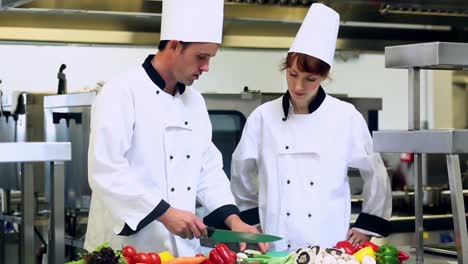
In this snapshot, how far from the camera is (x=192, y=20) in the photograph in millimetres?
2205

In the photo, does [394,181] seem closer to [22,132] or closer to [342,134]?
[22,132]

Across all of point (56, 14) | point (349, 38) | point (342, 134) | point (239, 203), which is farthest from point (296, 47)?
point (349, 38)

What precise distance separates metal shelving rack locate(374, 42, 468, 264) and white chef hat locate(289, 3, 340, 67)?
0.45m

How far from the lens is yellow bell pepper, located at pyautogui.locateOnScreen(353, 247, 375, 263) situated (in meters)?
1.90

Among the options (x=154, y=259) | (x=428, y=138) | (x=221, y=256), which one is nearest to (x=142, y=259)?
(x=154, y=259)

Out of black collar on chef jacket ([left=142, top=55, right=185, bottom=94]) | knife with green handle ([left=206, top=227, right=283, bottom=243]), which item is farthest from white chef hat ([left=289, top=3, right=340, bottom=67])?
knife with green handle ([left=206, top=227, right=283, bottom=243])

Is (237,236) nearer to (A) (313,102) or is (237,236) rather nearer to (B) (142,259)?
(B) (142,259)

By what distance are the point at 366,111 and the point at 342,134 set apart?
1.54 metres

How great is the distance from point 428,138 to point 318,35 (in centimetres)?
73

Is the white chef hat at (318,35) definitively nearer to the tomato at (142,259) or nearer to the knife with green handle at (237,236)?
the knife with green handle at (237,236)

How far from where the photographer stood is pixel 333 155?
246 cm

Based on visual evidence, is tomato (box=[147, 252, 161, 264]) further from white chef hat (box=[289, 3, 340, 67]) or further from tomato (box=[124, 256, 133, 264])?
white chef hat (box=[289, 3, 340, 67])

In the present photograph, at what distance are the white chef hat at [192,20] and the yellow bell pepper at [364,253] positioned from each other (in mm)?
729

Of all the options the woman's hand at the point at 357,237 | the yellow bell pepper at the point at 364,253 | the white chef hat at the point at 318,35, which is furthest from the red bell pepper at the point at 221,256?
the white chef hat at the point at 318,35
